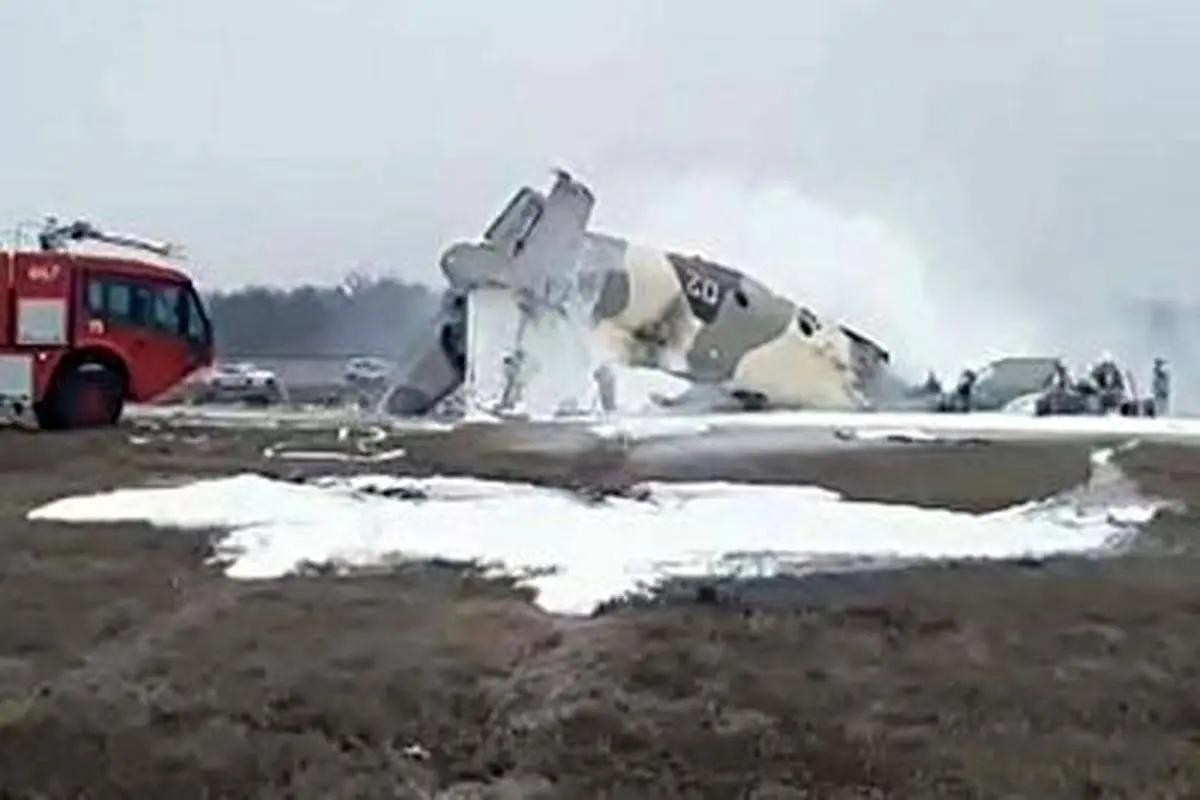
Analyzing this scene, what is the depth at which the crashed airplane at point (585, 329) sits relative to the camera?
25.4 meters

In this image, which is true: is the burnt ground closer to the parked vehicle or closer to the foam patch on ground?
the foam patch on ground

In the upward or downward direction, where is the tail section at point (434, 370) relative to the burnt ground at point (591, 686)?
upward

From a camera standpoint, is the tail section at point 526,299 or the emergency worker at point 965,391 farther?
the emergency worker at point 965,391

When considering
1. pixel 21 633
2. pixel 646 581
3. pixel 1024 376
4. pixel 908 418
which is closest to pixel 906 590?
pixel 646 581

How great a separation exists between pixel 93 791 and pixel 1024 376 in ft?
88.2

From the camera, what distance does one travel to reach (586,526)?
1064 centimetres

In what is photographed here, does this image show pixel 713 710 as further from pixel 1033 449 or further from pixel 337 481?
pixel 1033 449

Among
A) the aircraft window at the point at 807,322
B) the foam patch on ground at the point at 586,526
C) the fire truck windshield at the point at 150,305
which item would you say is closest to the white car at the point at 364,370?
the aircraft window at the point at 807,322

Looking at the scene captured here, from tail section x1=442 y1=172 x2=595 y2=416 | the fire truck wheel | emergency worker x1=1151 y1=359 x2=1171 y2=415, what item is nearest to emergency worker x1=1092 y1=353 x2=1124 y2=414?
emergency worker x1=1151 y1=359 x2=1171 y2=415

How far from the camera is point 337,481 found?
13.6 meters

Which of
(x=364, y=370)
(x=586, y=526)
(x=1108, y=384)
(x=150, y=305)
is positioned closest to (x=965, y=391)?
(x=1108, y=384)

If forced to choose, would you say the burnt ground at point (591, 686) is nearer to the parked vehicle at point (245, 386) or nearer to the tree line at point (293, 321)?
the parked vehicle at point (245, 386)

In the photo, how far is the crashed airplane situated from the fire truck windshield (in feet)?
11.4

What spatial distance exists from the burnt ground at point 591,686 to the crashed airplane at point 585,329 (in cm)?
1582
